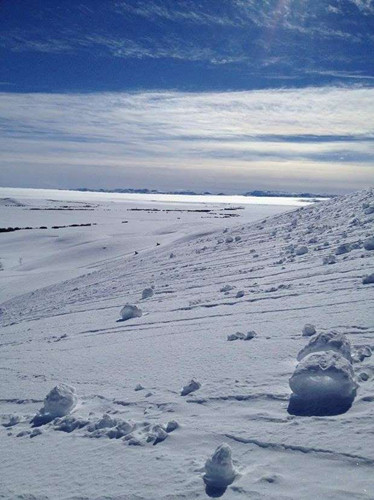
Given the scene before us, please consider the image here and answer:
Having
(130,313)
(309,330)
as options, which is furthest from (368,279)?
(130,313)

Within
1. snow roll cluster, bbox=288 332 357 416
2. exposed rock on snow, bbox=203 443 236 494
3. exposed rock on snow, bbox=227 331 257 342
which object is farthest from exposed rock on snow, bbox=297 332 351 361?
exposed rock on snow, bbox=203 443 236 494

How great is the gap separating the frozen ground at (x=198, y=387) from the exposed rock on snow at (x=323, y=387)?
15mm

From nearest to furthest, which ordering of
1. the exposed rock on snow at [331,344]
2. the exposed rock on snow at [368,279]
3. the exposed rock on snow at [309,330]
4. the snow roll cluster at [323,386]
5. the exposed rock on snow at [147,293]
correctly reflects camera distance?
the snow roll cluster at [323,386] → the exposed rock on snow at [331,344] → the exposed rock on snow at [309,330] → the exposed rock on snow at [368,279] → the exposed rock on snow at [147,293]

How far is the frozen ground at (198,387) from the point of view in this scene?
2.56 metres

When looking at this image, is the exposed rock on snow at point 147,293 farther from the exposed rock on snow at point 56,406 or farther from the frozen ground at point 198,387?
the exposed rock on snow at point 56,406

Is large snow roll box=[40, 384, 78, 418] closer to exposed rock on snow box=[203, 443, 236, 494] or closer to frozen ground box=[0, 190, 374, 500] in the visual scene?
frozen ground box=[0, 190, 374, 500]

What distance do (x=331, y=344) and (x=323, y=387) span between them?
449 millimetres

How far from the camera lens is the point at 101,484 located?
2680 mm

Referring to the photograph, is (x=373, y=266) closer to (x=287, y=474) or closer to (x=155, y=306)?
(x=155, y=306)

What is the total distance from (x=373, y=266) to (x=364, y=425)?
378 centimetres

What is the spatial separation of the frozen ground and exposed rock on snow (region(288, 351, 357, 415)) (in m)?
0.02

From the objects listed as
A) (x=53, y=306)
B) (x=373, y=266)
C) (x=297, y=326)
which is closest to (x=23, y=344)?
(x=53, y=306)

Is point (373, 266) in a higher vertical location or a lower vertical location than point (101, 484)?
higher

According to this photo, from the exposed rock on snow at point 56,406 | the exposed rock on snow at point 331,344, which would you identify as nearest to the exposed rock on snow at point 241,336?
the exposed rock on snow at point 331,344
